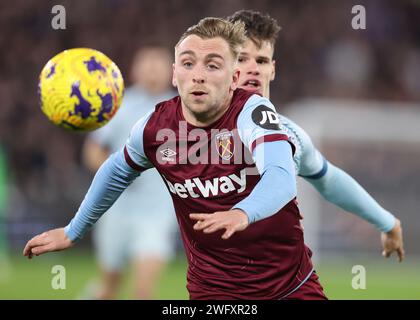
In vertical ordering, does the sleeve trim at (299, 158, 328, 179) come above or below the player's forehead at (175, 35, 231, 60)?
below

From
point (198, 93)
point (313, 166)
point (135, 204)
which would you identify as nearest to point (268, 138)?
point (198, 93)

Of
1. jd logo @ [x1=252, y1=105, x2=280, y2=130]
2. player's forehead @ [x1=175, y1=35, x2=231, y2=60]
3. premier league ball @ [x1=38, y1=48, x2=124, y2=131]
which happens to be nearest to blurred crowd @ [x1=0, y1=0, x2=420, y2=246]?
premier league ball @ [x1=38, y1=48, x2=124, y2=131]

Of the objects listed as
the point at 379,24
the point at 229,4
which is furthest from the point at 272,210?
the point at 379,24

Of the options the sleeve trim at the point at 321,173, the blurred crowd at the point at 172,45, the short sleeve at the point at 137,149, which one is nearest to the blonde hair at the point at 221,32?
the short sleeve at the point at 137,149

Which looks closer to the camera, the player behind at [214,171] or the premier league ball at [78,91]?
the player behind at [214,171]

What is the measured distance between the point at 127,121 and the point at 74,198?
199 inches

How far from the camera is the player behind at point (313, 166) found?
17.0 feet

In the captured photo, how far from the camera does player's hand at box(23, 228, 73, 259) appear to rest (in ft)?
15.5

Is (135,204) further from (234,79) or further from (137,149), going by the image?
(234,79)

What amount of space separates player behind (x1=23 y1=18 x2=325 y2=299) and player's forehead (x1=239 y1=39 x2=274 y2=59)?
70cm

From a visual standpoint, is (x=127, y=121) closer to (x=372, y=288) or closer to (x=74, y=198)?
(x=372, y=288)

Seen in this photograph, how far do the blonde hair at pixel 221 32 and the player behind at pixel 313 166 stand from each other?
0.63 meters

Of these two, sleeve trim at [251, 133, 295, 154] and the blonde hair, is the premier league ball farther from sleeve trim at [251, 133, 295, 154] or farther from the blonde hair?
sleeve trim at [251, 133, 295, 154]

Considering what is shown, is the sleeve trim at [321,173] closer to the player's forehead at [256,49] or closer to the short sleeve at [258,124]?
the player's forehead at [256,49]
